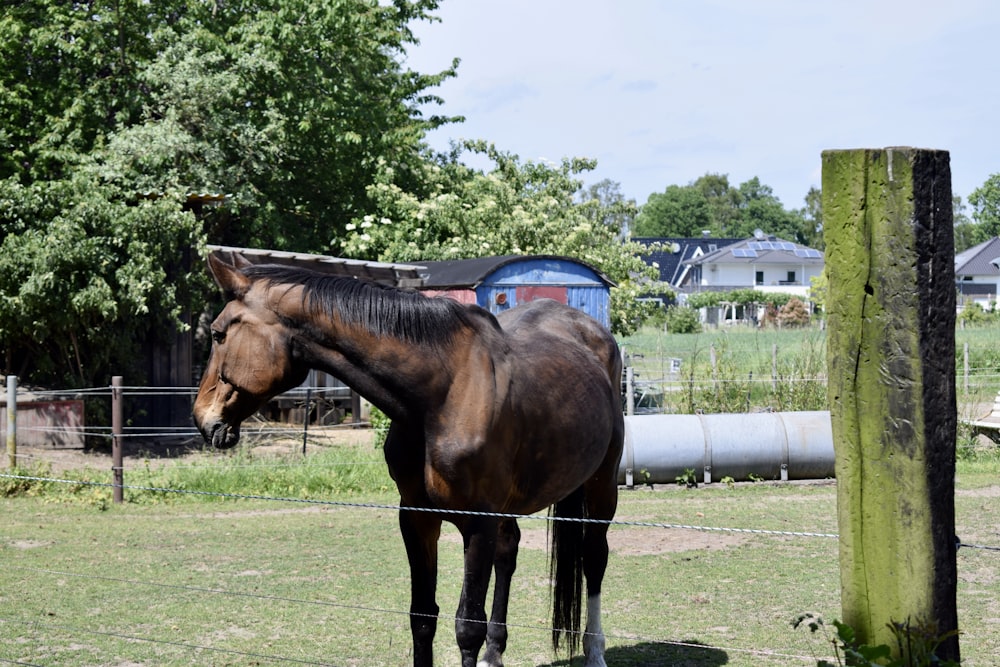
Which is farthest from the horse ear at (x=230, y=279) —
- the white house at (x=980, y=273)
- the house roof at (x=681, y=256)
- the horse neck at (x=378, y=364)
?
the house roof at (x=681, y=256)

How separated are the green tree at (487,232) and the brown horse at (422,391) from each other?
14.7m

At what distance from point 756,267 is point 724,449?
6518 centimetres

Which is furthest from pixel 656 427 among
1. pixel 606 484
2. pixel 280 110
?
pixel 280 110

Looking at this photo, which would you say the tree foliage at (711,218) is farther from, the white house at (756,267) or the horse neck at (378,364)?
the horse neck at (378,364)

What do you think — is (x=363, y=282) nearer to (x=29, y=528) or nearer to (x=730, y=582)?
(x=730, y=582)

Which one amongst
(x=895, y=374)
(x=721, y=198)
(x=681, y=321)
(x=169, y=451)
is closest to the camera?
(x=895, y=374)

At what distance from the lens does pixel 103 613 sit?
21.7 ft

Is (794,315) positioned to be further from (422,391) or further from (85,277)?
(422,391)

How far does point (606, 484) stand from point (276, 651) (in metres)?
2.03

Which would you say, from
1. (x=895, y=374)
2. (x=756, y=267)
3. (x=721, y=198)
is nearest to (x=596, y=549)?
(x=895, y=374)

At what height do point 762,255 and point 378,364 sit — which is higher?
point 762,255

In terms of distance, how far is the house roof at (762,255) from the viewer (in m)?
74.6

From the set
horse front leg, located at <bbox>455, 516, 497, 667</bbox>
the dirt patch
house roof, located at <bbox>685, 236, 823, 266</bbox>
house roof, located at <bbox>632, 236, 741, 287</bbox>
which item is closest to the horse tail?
horse front leg, located at <bbox>455, 516, 497, 667</bbox>

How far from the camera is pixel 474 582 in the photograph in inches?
173
